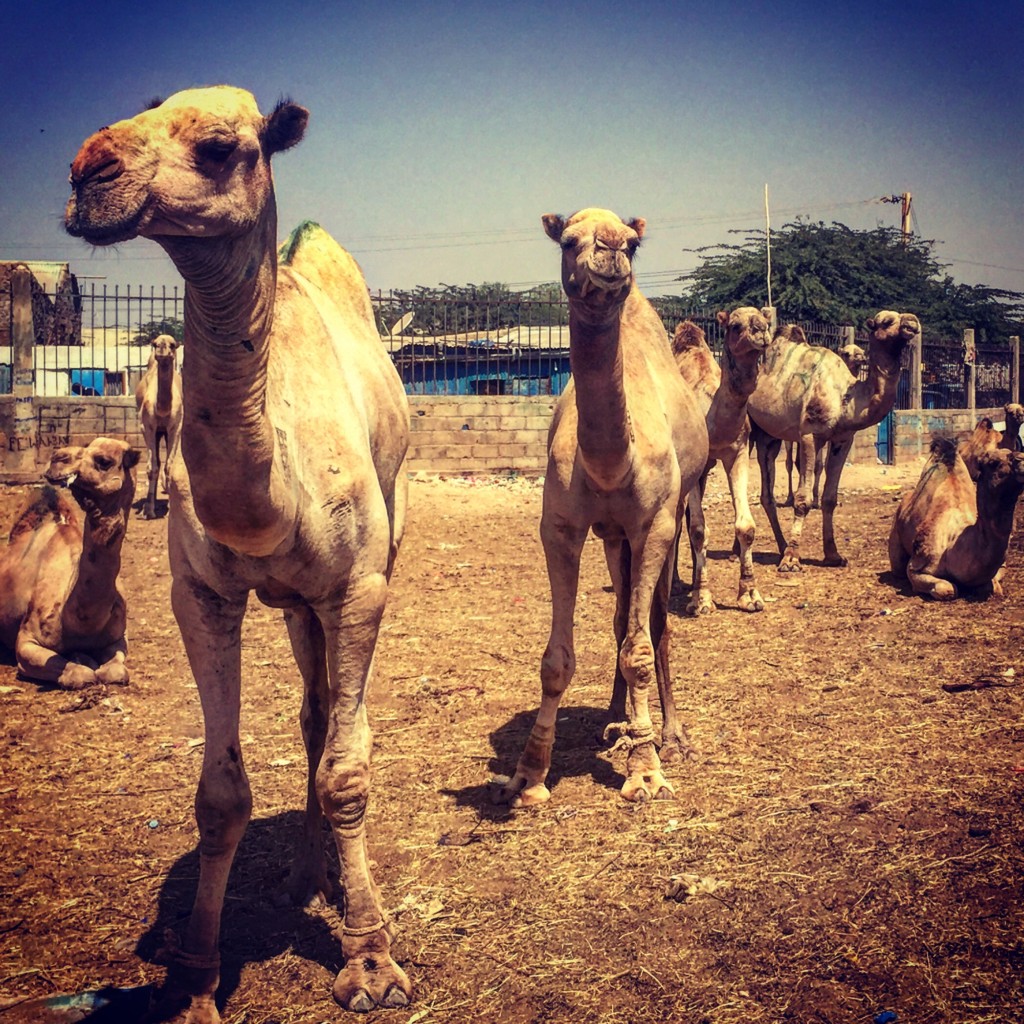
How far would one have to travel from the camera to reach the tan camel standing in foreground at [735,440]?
9312 millimetres

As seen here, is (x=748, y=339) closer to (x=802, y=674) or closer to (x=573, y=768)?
(x=802, y=674)

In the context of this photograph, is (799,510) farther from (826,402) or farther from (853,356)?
(853,356)

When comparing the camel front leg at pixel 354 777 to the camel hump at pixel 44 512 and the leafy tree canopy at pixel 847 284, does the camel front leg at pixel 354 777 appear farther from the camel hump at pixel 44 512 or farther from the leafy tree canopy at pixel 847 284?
the leafy tree canopy at pixel 847 284

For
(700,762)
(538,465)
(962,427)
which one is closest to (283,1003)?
(700,762)

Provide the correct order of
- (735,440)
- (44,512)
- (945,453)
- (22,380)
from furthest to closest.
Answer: (22,380), (945,453), (735,440), (44,512)

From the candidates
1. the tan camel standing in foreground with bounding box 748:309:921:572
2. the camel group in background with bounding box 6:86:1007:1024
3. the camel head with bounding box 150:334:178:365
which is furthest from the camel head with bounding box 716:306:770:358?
the camel head with bounding box 150:334:178:365

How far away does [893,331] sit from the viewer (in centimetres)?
1264

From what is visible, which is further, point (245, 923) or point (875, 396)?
point (875, 396)

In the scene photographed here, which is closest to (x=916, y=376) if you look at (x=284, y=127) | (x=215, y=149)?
(x=284, y=127)

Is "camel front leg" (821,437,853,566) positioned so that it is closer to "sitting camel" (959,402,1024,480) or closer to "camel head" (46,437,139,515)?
"sitting camel" (959,402,1024,480)

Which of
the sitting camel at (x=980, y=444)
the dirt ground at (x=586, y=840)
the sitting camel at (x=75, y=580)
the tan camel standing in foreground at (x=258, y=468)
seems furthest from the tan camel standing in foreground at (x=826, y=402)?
the tan camel standing in foreground at (x=258, y=468)

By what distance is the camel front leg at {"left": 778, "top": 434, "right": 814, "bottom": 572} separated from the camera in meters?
12.1

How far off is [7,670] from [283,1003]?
5.37 meters

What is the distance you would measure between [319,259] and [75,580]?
13.2 feet
